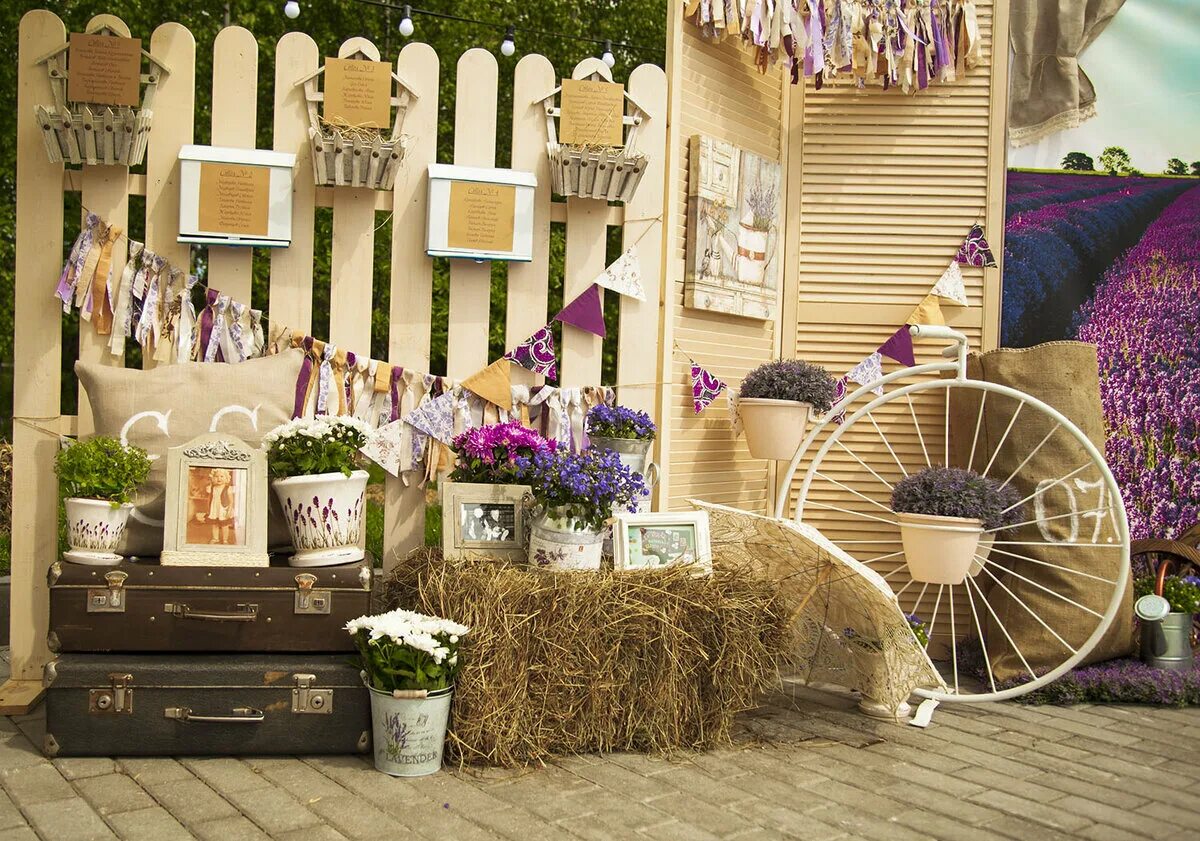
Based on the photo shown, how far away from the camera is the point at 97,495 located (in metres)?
3.33

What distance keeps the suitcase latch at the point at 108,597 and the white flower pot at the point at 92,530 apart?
9cm

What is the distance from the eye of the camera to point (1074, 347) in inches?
175

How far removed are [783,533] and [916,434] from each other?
5.18ft

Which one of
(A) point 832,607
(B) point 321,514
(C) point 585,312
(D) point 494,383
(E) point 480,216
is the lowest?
(A) point 832,607

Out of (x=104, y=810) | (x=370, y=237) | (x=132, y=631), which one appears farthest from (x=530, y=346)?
(x=104, y=810)

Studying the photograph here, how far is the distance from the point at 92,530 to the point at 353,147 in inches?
59.5

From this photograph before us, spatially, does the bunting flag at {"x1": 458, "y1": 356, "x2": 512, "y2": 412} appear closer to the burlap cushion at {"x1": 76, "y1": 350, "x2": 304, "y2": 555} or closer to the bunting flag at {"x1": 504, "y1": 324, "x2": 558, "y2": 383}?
the bunting flag at {"x1": 504, "y1": 324, "x2": 558, "y2": 383}

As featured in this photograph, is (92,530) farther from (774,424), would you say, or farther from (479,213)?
(774,424)

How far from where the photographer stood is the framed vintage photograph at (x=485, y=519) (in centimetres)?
354

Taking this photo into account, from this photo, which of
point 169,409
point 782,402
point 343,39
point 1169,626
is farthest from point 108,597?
point 343,39

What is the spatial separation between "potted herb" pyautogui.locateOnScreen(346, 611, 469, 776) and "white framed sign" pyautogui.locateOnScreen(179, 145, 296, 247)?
150 centimetres

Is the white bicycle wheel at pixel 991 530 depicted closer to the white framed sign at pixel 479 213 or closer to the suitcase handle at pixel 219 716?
the white framed sign at pixel 479 213

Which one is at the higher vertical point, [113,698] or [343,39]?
[343,39]

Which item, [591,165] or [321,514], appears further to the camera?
[591,165]
